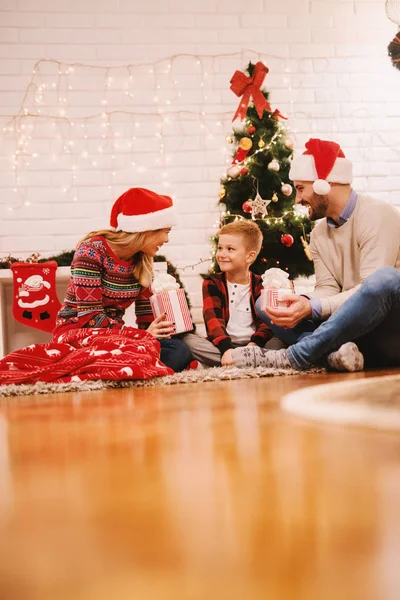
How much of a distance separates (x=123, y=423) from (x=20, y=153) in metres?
2.95

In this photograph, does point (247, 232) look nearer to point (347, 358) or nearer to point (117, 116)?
point (347, 358)

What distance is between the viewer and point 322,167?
7.55ft

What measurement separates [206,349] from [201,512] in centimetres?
190

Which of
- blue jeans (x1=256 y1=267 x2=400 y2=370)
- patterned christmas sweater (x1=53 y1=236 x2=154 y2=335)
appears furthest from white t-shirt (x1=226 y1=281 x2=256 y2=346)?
blue jeans (x1=256 y1=267 x2=400 y2=370)

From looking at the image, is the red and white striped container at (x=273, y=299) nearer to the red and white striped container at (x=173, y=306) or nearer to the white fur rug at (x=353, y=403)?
the red and white striped container at (x=173, y=306)

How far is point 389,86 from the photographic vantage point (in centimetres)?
397

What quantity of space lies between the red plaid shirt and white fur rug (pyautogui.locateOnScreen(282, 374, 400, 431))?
0.84 metres

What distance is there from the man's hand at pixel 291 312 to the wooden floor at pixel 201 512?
3.01 feet

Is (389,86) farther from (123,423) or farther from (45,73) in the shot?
(123,423)

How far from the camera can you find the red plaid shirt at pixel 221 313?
7.92ft

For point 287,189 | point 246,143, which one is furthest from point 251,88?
point 287,189

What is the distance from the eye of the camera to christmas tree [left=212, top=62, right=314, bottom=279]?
10.5ft

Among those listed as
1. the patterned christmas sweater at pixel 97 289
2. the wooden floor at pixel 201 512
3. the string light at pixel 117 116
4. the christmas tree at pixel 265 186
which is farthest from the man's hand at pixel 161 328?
the string light at pixel 117 116

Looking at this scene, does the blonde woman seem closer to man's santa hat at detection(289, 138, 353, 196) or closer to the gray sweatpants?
the gray sweatpants
